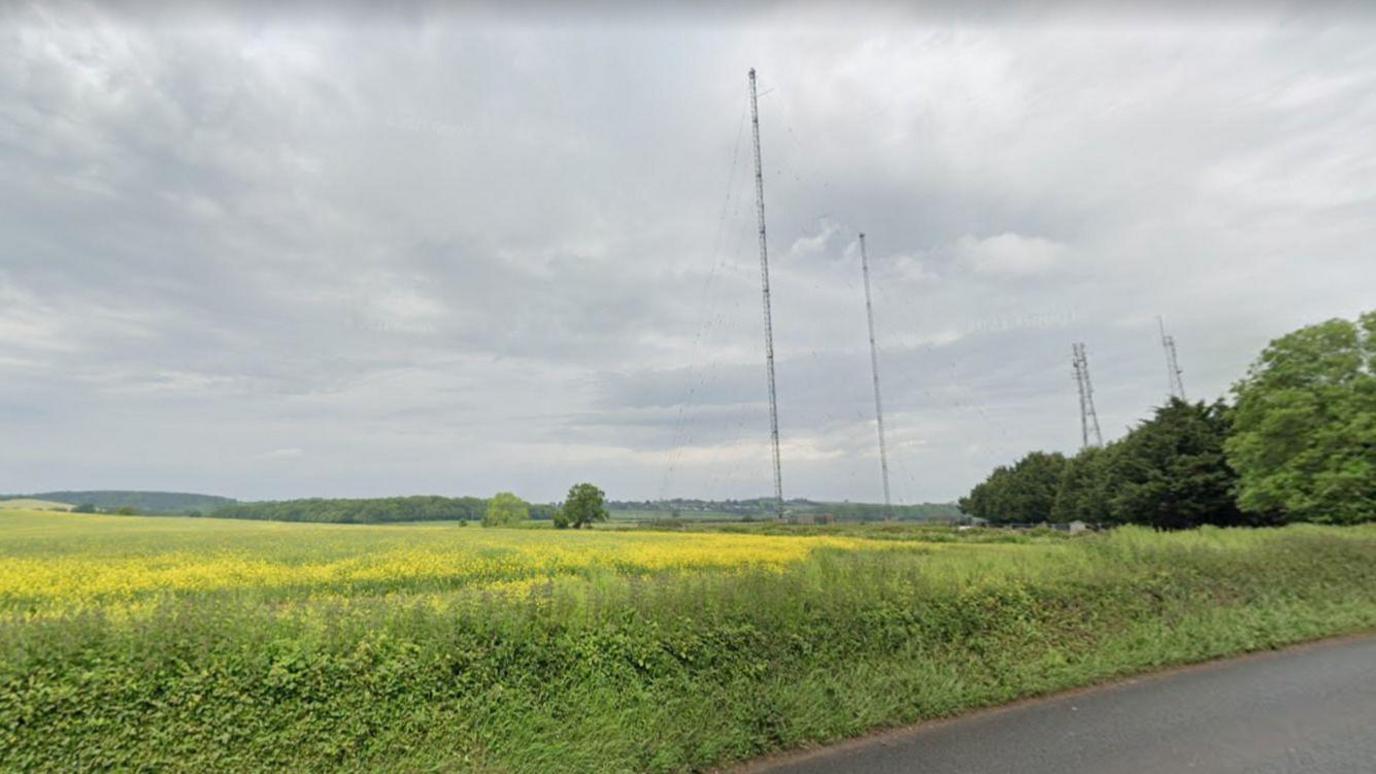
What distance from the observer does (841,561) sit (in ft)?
26.8

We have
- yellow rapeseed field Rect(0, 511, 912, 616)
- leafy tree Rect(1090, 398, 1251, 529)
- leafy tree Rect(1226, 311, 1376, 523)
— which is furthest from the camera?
leafy tree Rect(1090, 398, 1251, 529)

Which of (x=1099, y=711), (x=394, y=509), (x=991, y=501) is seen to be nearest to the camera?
(x=1099, y=711)

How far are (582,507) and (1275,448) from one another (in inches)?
2703

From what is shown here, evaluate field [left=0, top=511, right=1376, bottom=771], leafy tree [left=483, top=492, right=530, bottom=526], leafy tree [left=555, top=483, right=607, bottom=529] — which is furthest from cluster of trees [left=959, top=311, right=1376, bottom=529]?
leafy tree [left=483, top=492, right=530, bottom=526]

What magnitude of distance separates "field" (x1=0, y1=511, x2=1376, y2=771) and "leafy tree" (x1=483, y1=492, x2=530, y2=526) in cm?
8568

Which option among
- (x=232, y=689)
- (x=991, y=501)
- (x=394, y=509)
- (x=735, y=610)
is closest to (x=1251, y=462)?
(x=735, y=610)

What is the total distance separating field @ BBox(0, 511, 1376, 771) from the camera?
11.9ft

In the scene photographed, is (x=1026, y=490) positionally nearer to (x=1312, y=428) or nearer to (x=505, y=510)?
(x=1312, y=428)

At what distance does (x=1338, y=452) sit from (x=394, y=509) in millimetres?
87117

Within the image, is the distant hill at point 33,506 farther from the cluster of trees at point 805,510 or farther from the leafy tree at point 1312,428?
the leafy tree at point 1312,428

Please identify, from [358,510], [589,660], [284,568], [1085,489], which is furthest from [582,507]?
[589,660]

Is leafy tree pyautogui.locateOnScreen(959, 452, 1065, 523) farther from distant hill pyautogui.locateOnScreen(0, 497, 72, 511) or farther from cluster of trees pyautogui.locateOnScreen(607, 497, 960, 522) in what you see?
distant hill pyautogui.locateOnScreen(0, 497, 72, 511)

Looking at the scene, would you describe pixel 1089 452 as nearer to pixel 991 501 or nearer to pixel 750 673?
pixel 991 501

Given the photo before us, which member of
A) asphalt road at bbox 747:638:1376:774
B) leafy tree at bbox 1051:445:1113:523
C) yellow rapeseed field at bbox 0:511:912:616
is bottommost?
asphalt road at bbox 747:638:1376:774
